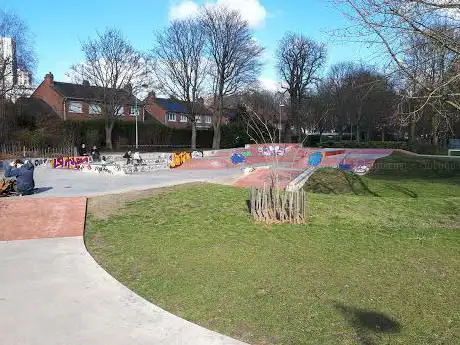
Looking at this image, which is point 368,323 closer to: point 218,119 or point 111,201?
point 111,201

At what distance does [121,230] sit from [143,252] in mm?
1969

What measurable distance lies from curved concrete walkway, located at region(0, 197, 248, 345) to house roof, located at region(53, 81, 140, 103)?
43.9 meters

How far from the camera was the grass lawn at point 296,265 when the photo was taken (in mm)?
5125

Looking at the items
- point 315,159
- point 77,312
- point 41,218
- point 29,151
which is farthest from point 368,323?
point 29,151

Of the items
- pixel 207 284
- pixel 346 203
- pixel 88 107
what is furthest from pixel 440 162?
pixel 88 107

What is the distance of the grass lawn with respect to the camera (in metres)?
5.12

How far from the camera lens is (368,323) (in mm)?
5098

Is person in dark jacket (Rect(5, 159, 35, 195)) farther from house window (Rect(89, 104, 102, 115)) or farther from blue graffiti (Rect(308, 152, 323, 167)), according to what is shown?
house window (Rect(89, 104, 102, 115))

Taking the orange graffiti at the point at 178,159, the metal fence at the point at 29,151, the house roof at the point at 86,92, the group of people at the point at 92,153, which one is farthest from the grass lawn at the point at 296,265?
the house roof at the point at 86,92

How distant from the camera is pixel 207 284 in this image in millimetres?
6578

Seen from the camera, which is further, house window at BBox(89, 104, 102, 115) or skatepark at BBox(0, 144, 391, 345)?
house window at BBox(89, 104, 102, 115)

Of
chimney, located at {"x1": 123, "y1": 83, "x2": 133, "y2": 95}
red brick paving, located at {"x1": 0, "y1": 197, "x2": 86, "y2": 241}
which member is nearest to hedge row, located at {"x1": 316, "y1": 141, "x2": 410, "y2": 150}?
chimney, located at {"x1": 123, "y1": 83, "x2": 133, "y2": 95}

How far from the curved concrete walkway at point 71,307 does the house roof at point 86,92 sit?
43871 mm

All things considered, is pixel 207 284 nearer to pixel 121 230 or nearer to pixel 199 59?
pixel 121 230
